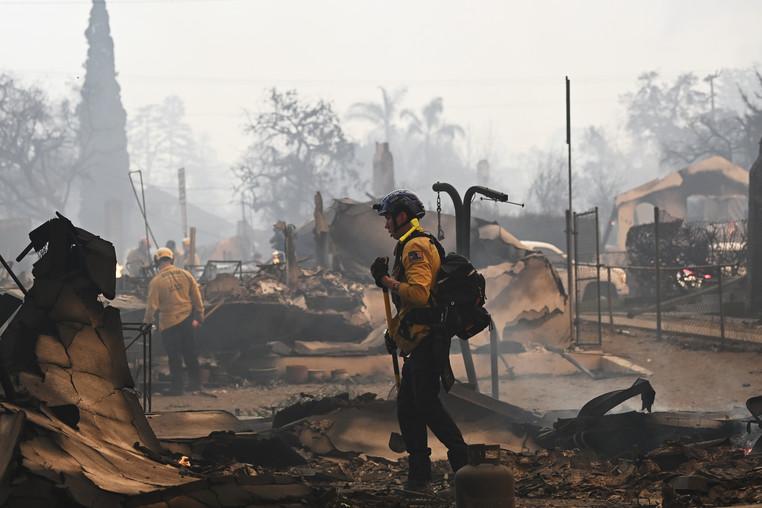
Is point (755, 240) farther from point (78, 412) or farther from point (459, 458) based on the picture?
point (78, 412)

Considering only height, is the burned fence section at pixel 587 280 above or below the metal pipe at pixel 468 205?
below

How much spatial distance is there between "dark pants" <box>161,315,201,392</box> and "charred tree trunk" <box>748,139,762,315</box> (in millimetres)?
11566

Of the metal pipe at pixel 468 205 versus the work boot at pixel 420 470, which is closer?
the work boot at pixel 420 470

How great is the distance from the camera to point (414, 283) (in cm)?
664

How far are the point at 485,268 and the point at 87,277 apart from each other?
11652mm

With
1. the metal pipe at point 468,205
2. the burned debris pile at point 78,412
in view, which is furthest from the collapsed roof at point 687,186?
the burned debris pile at point 78,412

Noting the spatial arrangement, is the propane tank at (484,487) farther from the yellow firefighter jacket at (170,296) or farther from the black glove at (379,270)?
the yellow firefighter jacket at (170,296)

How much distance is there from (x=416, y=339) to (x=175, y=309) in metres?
7.56

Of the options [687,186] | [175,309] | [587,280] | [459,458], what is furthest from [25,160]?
[459,458]

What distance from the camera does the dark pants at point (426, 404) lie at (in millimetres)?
6766

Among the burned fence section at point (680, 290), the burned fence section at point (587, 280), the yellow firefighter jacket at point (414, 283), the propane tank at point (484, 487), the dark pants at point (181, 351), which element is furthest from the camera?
the burned fence section at point (680, 290)

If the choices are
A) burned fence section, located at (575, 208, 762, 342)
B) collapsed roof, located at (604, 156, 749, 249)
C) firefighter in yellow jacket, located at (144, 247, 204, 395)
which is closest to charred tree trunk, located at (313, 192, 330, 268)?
burned fence section, located at (575, 208, 762, 342)

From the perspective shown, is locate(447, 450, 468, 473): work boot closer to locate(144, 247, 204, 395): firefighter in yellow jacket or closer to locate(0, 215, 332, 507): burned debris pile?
locate(0, 215, 332, 507): burned debris pile

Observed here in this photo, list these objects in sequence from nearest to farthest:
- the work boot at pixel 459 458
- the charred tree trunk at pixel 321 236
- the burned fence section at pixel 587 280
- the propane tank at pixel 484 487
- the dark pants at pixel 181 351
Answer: the propane tank at pixel 484 487 → the work boot at pixel 459 458 → the dark pants at pixel 181 351 → the burned fence section at pixel 587 280 → the charred tree trunk at pixel 321 236
